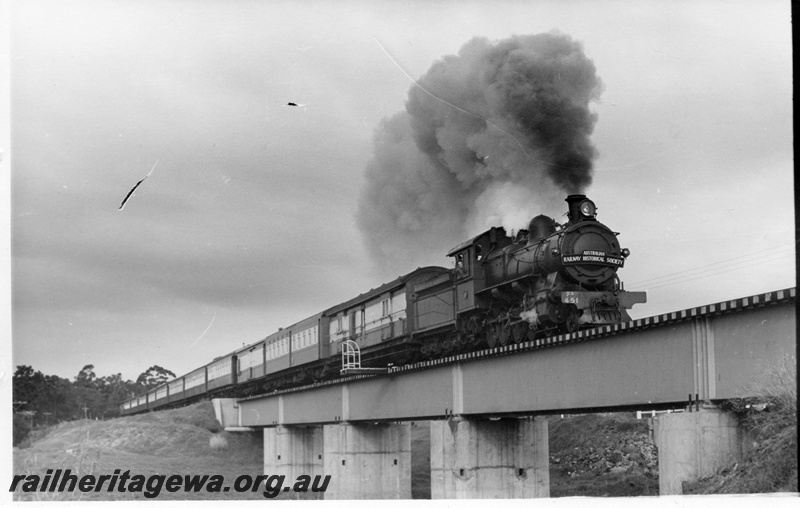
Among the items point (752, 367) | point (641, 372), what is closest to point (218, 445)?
point (641, 372)

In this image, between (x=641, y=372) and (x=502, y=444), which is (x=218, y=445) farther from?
(x=641, y=372)

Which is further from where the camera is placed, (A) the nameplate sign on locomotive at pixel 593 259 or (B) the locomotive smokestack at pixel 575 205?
(B) the locomotive smokestack at pixel 575 205

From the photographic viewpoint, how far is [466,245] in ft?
92.0

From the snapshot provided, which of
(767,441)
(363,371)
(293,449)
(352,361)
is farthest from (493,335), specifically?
(293,449)

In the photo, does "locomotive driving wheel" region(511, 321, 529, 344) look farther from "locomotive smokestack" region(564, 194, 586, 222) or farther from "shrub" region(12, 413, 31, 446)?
"shrub" region(12, 413, 31, 446)

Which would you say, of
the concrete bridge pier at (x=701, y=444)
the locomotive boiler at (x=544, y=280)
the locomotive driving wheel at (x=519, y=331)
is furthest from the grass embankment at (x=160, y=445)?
the concrete bridge pier at (x=701, y=444)

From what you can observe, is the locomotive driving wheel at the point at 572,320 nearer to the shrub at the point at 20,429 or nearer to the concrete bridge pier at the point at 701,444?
the concrete bridge pier at the point at 701,444

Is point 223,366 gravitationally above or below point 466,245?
below

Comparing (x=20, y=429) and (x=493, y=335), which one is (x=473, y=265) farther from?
(x=20, y=429)

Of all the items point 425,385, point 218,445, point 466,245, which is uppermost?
point 466,245

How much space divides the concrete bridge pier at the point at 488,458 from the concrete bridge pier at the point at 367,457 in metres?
6.17

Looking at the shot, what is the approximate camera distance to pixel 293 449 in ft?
136

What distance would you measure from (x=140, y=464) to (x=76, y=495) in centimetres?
2090

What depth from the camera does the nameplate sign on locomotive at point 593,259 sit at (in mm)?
24141
